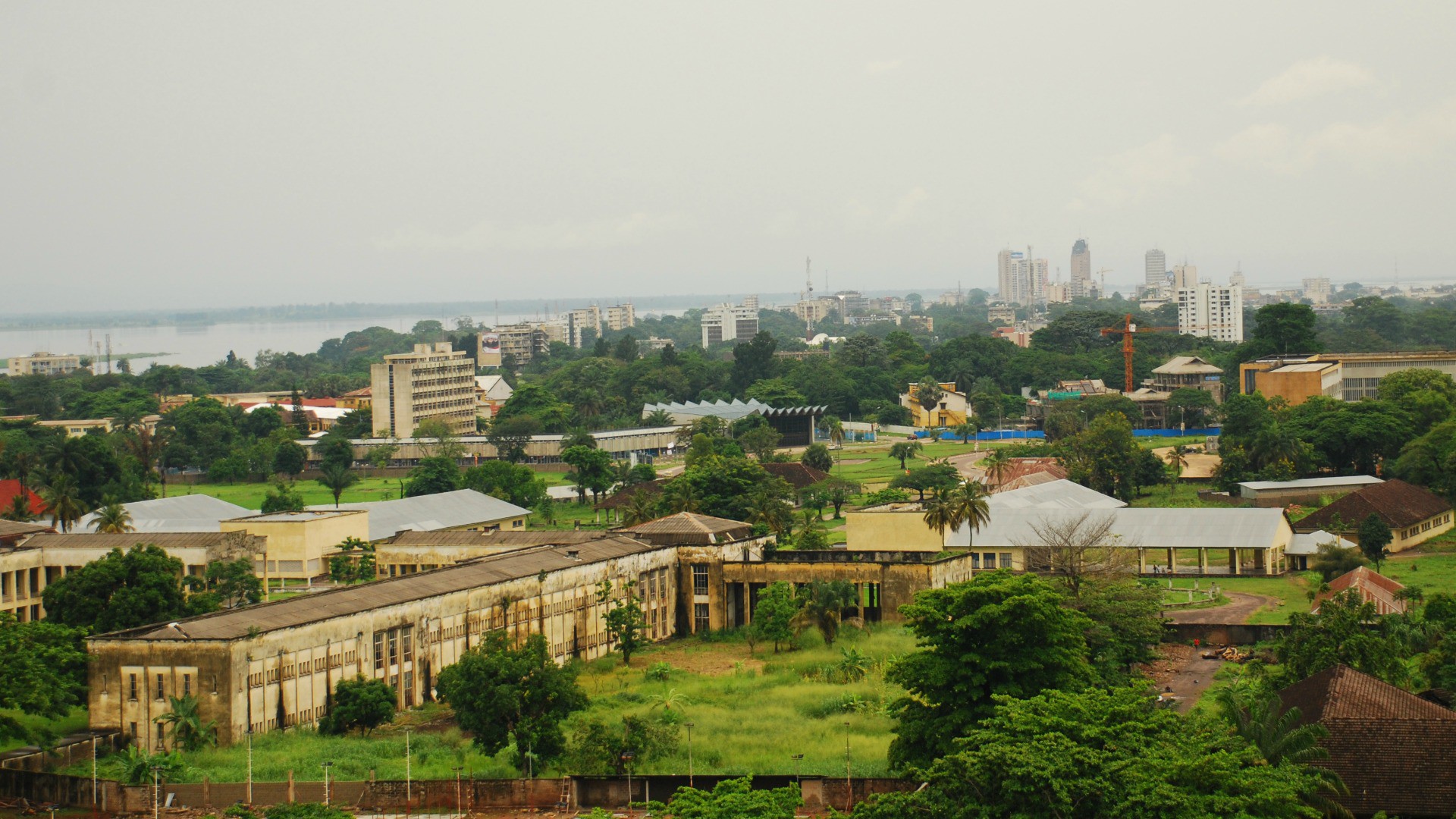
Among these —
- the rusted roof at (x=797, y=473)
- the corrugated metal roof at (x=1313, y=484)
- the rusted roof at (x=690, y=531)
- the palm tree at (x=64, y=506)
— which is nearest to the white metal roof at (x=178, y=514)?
the palm tree at (x=64, y=506)

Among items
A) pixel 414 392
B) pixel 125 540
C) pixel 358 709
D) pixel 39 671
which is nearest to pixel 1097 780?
pixel 358 709

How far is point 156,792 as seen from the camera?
107 ft

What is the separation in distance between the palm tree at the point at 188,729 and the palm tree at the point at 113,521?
25.8 meters

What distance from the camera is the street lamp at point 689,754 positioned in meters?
32.0

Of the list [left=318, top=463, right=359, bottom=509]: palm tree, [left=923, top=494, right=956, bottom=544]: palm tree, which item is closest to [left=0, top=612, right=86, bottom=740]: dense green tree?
[left=923, top=494, right=956, bottom=544]: palm tree

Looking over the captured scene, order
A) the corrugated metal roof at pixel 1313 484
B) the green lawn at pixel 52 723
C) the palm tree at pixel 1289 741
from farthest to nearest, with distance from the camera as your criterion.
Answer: the corrugated metal roof at pixel 1313 484 < the green lawn at pixel 52 723 < the palm tree at pixel 1289 741

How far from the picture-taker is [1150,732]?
28.3 m

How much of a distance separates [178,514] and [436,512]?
11216mm

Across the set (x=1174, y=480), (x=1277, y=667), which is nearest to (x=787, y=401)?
(x=1174, y=480)

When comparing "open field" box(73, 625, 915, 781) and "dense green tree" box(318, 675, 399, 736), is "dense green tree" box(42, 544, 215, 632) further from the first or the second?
"open field" box(73, 625, 915, 781)

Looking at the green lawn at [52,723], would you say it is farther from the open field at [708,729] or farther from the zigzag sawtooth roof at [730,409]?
the zigzag sawtooth roof at [730,409]

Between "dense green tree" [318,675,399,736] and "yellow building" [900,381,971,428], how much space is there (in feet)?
313

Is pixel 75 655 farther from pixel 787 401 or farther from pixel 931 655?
pixel 787 401

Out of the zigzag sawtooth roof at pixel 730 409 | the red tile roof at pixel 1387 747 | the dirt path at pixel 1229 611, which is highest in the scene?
the zigzag sawtooth roof at pixel 730 409
